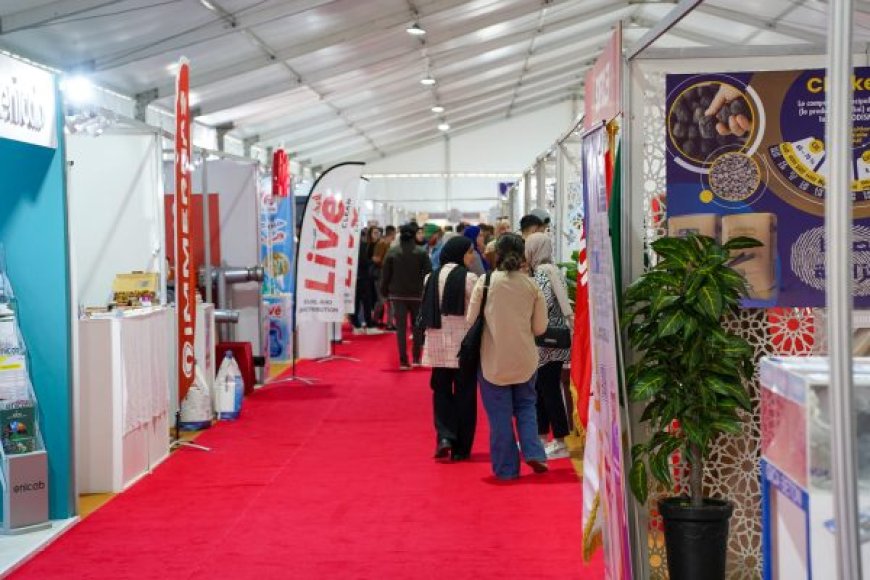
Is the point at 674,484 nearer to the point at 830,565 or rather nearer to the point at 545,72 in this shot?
the point at 830,565

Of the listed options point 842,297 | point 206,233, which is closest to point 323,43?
point 206,233

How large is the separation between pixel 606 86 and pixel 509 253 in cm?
268

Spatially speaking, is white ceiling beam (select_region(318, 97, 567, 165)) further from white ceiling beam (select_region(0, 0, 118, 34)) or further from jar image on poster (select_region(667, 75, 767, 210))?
jar image on poster (select_region(667, 75, 767, 210))

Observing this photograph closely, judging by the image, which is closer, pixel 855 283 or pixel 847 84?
pixel 847 84

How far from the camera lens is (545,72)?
2311 cm

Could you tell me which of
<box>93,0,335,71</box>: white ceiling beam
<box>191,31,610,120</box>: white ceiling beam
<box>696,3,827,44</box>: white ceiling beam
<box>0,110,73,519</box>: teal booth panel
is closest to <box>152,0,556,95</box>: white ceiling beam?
<box>191,31,610,120</box>: white ceiling beam

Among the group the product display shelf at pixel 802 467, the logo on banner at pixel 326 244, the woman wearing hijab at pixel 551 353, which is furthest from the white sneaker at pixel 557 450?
the product display shelf at pixel 802 467

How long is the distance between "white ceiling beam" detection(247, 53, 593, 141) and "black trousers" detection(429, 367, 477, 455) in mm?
11850

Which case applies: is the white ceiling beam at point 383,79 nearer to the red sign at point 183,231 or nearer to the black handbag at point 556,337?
the red sign at point 183,231

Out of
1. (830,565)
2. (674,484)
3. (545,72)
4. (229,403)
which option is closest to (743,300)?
(674,484)

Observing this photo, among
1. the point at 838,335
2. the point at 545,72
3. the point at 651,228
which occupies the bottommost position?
the point at 838,335

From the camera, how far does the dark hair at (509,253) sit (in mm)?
6590

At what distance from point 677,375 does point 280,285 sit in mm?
8785

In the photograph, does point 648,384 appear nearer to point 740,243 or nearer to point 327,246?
point 740,243
